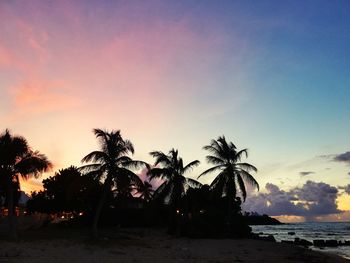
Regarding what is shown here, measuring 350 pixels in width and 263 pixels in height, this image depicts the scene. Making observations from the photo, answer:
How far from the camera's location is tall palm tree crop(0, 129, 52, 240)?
27.3 meters

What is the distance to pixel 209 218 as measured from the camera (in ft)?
172

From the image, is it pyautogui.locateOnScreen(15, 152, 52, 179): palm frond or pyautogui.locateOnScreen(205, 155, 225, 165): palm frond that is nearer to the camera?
→ pyautogui.locateOnScreen(15, 152, 52, 179): palm frond

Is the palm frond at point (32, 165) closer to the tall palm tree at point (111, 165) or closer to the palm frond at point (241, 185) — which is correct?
the tall palm tree at point (111, 165)

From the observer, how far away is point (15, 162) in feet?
92.3

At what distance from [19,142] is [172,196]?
68.1ft

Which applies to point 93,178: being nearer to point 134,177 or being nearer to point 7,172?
point 134,177

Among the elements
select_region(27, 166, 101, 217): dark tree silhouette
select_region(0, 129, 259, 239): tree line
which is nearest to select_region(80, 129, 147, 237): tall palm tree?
select_region(0, 129, 259, 239): tree line

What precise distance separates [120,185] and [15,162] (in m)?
9.17

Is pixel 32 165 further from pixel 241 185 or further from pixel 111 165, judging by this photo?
pixel 241 185

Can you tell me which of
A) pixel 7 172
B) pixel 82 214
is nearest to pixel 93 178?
pixel 7 172

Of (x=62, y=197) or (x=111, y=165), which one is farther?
(x=62, y=197)

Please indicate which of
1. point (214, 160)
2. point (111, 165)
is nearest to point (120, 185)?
point (111, 165)

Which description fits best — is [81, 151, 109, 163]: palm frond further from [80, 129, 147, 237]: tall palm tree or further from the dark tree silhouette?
the dark tree silhouette

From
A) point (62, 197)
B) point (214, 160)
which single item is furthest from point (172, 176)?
point (62, 197)
